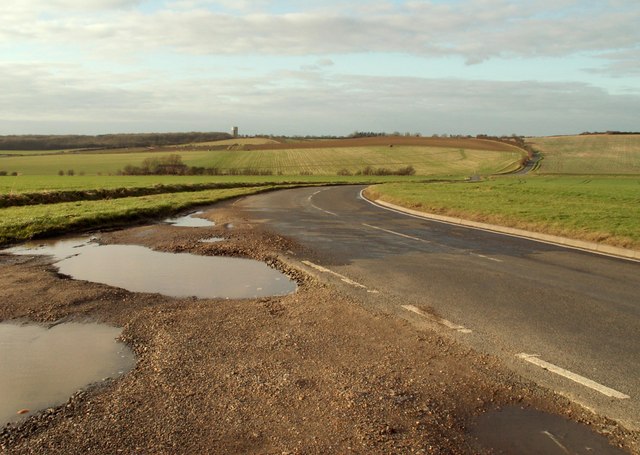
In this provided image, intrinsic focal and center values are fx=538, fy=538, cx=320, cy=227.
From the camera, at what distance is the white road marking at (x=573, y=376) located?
4754 mm

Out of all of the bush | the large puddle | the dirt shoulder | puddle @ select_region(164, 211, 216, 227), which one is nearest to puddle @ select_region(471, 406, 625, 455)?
the dirt shoulder

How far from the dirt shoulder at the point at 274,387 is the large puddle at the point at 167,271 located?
0.88m

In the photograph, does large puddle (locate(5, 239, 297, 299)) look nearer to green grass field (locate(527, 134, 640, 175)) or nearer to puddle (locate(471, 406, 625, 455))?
puddle (locate(471, 406, 625, 455))

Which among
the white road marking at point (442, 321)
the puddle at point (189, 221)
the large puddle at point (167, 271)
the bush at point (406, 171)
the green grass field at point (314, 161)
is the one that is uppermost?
the white road marking at point (442, 321)

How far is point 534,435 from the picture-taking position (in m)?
4.08

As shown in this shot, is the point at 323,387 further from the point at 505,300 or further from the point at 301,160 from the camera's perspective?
the point at 301,160

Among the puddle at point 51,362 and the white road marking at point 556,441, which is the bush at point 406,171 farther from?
the white road marking at point 556,441

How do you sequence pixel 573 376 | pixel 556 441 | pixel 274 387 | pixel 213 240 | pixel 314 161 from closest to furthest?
pixel 556 441 < pixel 274 387 < pixel 573 376 < pixel 213 240 < pixel 314 161

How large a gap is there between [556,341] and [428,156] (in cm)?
8892

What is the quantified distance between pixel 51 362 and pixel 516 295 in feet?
21.3

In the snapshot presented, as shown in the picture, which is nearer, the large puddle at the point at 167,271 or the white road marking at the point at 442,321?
the white road marking at the point at 442,321

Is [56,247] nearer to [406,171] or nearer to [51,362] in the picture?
[51,362]

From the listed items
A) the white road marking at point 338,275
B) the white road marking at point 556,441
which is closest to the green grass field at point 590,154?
the white road marking at point 338,275

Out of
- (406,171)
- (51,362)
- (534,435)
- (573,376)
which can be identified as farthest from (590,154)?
(51,362)
